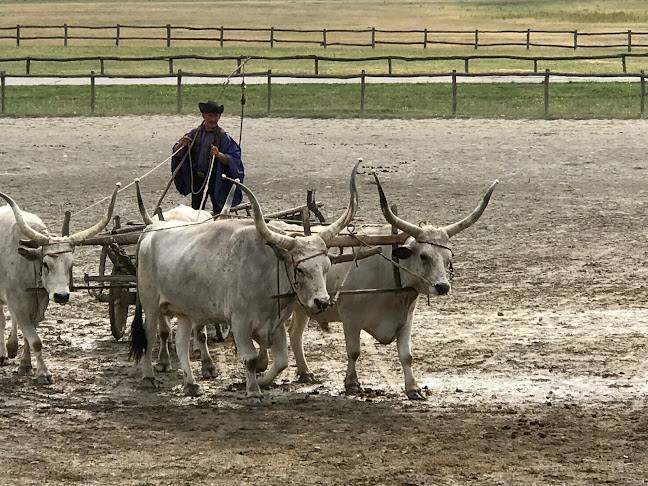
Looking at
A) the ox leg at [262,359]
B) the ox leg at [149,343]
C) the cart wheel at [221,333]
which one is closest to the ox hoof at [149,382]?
the ox leg at [149,343]

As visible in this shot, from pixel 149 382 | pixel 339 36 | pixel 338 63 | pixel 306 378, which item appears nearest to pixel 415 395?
pixel 306 378

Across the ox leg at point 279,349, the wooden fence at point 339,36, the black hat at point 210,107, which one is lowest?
the ox leg at point 279,349

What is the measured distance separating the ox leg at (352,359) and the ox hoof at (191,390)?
115 centimetres

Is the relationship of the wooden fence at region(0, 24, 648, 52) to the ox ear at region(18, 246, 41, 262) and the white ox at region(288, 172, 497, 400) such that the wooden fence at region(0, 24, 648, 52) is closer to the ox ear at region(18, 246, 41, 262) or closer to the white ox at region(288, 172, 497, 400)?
the white ox at region(288, 172, 497, 400)

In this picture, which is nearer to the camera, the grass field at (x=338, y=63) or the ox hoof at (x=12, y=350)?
the ox hoof at (x=12, y=350)

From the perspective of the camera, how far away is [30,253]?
10.7 meters

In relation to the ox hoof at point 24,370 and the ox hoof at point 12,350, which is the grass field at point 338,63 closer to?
the ox hoof at point 12,350

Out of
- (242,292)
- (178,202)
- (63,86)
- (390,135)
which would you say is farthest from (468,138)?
(242,292)

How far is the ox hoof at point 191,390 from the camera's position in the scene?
414 inches

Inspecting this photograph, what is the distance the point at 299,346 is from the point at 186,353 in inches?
37.9

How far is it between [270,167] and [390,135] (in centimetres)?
397

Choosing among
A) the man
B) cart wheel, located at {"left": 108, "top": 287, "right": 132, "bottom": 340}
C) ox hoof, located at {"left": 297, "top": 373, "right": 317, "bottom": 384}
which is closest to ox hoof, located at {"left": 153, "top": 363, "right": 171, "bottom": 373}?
cart wheel, located at {"left": 108, "top": 287, "right": 132, "bottom": 340}

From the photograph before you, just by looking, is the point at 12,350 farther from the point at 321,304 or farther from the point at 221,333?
the point at 321,304

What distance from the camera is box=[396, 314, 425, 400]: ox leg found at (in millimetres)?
10305
